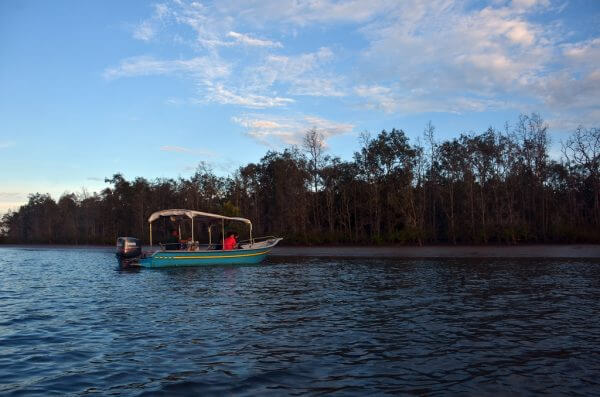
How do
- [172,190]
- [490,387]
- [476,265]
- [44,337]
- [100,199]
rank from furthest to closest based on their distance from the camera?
[100,199], [172,190], [476,265], [44,337], [490,387]

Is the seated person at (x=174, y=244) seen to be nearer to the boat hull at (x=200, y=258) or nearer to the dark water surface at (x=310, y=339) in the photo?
the boat hull at (x=200, y=258)

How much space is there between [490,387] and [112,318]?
10706mm

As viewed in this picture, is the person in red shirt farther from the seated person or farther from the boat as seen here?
the seated person

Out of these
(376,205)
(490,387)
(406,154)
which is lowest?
(490,387)

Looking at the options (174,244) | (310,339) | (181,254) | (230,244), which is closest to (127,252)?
(174,244)

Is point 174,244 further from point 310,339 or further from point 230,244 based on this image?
point 310,339

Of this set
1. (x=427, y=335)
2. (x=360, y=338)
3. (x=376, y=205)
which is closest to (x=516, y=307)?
(x=427, y=335)

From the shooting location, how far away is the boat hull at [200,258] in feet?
105

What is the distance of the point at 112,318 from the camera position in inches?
560

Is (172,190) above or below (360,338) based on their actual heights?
above

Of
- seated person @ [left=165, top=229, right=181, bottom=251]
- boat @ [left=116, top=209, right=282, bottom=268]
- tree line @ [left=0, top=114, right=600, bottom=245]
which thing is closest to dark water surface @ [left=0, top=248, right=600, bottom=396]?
boat @ [left=116, top=209, right=282, bottom=268]

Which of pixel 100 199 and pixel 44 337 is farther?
pixel 100 199

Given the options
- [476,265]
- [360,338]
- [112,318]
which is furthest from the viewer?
[476,265]

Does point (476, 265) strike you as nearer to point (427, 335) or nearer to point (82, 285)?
point (427, 335)
